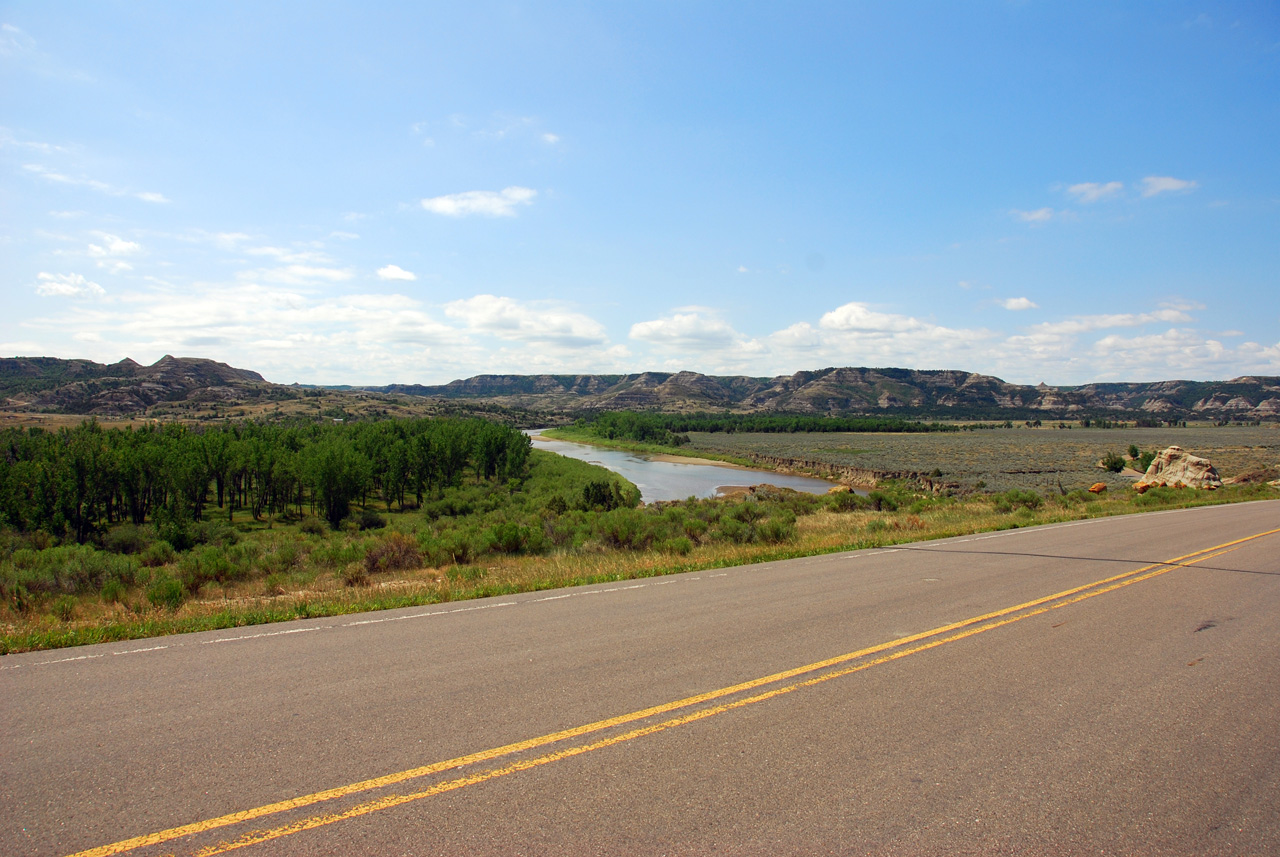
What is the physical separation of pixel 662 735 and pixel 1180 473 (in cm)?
5302

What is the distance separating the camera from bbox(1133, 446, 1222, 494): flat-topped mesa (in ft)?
136

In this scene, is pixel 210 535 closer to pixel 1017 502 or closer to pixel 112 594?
pixel 112 594

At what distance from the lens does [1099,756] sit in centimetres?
464

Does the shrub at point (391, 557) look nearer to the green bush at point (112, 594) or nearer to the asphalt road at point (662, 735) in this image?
the green bush at point (112, 594)

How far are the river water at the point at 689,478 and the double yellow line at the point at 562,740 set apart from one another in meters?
41.9

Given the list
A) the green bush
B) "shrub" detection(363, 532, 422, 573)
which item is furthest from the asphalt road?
"shrub" detection(363, 532, 422, 573)

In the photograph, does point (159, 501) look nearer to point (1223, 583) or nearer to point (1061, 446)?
point (1223, 583)

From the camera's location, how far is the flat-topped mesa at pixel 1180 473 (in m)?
41.3

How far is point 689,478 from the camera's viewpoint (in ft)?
233

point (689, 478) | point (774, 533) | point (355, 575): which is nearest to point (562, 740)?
point (355, 575)

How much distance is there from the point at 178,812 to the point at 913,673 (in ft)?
19.0

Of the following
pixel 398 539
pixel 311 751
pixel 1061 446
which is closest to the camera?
pixel 311 751

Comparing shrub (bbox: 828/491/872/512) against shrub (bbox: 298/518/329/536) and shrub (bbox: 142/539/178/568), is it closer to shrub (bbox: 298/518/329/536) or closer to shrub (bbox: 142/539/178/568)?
shrub (bbox: 142/539/178/568)

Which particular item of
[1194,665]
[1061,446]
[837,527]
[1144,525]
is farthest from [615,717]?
[1061,446]
